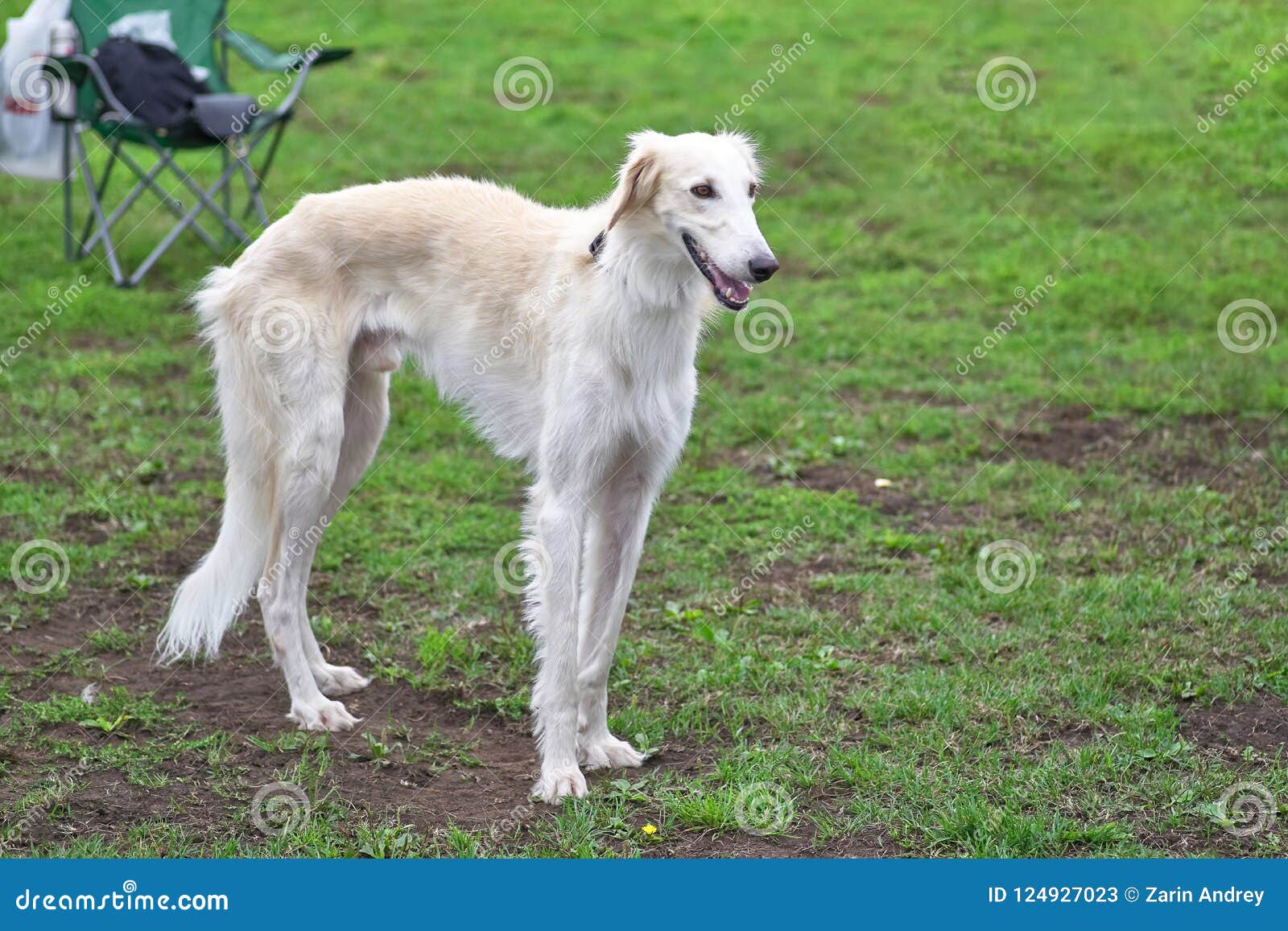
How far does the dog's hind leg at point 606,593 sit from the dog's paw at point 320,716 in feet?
2.69

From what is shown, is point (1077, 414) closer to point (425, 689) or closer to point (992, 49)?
point (425, 689)

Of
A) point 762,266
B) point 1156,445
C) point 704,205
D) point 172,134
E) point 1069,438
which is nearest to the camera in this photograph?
point 762,266

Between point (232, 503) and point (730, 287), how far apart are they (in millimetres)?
2001

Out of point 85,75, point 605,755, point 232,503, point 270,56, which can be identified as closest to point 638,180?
point 605,755

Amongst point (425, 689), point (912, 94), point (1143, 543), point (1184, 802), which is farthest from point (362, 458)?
point (912, 94)

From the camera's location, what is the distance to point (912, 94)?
1259 cm

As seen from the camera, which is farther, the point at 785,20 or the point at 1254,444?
the point at 785,20

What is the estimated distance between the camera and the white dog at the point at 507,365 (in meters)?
3.96

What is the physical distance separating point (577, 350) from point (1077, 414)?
419 cm

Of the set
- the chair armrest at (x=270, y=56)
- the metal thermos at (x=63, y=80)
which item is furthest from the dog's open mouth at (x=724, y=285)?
the metal thermos at (x=63, y=80)

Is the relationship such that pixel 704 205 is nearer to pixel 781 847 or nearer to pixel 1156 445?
pixel 781 847

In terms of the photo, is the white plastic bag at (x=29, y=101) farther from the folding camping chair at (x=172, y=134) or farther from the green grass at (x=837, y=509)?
the green grass at (x=837, y=509)

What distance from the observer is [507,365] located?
4.38 meters

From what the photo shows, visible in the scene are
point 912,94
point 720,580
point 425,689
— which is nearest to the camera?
point 425,689
